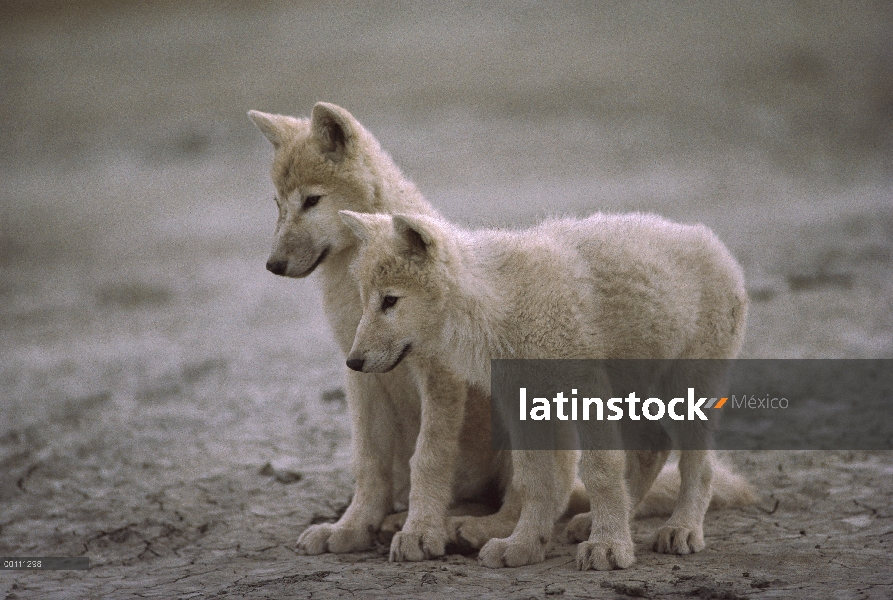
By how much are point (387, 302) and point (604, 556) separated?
1.40m

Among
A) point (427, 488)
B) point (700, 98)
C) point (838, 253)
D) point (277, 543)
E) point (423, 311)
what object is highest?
point (700, 98)

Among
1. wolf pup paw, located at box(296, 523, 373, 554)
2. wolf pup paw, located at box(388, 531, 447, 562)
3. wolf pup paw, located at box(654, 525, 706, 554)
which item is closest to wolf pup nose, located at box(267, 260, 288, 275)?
wolf pup paw, located at box(296, 523, 373, 554)

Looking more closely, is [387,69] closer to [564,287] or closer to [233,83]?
[233,83]

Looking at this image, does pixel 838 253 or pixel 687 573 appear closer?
pixel 687 573

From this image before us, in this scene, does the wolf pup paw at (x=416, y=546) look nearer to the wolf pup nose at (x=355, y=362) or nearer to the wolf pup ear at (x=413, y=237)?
the wolf pup nose at (x=355, y=362)

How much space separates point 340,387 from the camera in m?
7.98

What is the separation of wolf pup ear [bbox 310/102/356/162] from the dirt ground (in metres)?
0.83

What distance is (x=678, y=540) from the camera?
4.91 m

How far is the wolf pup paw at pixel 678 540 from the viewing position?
4.91 metres

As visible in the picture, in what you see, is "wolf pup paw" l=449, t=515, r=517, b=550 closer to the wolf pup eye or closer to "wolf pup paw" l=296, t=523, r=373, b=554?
"wolf pup paw" l=296, t=523, r=373, b=554

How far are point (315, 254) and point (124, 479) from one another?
7.55 feet

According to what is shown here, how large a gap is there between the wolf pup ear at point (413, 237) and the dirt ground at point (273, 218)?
1.15 m

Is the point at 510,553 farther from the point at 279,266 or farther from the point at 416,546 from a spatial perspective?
the point at 279,266

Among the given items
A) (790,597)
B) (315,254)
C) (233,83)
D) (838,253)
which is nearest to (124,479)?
(315,254)
